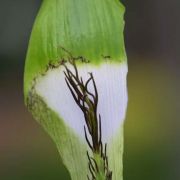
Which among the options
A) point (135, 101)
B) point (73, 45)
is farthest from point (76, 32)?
point (135, 101)

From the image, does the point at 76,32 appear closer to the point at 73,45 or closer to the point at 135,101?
the point at 73,45

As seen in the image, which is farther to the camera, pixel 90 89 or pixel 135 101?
pixel 135 101

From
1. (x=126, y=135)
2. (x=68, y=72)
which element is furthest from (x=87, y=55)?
(x=126, y=135)

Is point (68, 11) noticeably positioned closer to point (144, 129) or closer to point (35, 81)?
point (35, 81)

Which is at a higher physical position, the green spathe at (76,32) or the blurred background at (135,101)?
the green spathe at (76,32)
